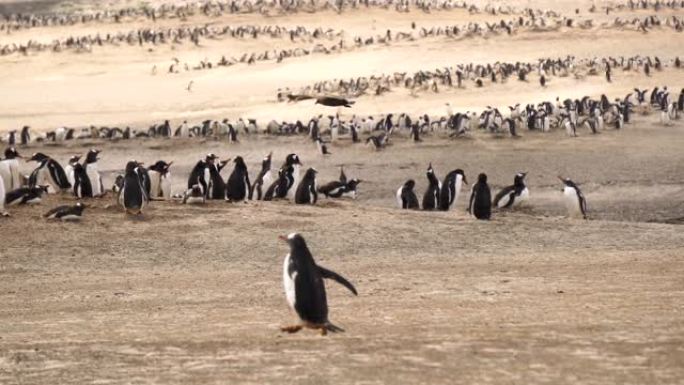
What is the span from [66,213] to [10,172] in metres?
2.70

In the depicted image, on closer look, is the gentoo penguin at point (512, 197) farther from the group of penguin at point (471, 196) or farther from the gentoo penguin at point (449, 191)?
the gentoo penguin at point (449, 191)

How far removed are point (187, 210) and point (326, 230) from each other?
6.17 feet

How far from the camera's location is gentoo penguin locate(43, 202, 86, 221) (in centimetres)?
1434

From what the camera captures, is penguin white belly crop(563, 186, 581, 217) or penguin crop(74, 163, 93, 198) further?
penguin white belly crop(563, 186, 581, 217)

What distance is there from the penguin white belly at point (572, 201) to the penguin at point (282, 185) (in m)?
3.97

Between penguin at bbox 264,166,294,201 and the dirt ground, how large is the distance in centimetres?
148

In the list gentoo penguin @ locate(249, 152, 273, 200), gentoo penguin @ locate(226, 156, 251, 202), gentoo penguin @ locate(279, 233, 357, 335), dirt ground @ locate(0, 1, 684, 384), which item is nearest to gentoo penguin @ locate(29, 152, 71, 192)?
dirt ground @ locate(0, 1, 684, 384)

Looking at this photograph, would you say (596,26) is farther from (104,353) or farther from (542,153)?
(104,353)

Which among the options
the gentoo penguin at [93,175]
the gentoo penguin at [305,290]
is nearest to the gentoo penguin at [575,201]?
the gentoo penguin at [93,175]

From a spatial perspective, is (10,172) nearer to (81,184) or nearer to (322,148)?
(81,184)

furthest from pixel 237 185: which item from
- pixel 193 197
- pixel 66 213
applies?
pixel 66 213

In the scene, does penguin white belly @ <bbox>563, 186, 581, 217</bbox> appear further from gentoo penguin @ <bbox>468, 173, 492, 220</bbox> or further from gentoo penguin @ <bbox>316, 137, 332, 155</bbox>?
gentoo penguin @ <bbox>316, 137, 332, 155</bbox>

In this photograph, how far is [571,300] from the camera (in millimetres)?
10148

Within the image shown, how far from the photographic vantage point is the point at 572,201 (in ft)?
57.8
